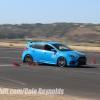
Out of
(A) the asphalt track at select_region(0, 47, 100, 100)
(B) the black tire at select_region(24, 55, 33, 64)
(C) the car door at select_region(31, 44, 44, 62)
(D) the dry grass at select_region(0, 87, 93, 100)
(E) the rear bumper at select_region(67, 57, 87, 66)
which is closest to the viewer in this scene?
(D) the dry grass at select_region(0, 87, 93, 100)

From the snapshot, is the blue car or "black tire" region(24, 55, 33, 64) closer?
the blue car

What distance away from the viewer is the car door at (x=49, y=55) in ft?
78.0

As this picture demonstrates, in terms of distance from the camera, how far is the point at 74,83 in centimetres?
1606

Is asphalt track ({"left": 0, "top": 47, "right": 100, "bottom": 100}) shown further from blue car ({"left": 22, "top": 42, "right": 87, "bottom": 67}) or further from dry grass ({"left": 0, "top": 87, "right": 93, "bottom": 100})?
blue car ({"left": 22, "top": 42, "right": 87, "bottom": 67})

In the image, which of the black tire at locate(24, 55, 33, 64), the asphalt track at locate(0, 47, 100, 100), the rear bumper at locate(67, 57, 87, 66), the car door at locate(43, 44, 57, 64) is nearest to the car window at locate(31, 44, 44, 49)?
the car door at locate(43, 44, 57, 64)

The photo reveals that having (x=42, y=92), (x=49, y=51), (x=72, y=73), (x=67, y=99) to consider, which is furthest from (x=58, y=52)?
(x=67, y=99)

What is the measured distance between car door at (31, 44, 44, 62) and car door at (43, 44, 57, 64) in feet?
1.06

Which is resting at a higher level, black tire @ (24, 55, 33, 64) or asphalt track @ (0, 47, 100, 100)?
black tire @ (24, 55, 33, 64)

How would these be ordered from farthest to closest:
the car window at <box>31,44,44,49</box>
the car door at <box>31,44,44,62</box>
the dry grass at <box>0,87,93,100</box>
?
the car window at <box>31,44,44,49</box> < the car door at <box>31,44,44,62</box> < the dry grass at <box>0,87,93,100</box>

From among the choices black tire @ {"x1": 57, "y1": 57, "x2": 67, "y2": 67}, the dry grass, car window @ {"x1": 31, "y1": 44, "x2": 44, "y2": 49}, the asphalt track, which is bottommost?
the dry grass

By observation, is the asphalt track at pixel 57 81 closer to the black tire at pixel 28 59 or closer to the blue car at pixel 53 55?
the blue car at pixel 53 55

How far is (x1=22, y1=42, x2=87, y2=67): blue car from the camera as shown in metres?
23.2

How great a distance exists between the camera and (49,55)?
2403cm

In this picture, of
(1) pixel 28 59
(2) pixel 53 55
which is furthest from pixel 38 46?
(2) pixel 53 55
